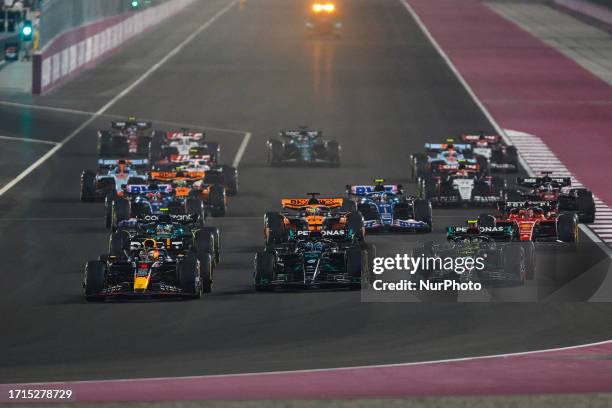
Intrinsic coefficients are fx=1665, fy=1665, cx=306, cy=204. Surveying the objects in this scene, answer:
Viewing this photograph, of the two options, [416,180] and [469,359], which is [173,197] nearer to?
[416,180]

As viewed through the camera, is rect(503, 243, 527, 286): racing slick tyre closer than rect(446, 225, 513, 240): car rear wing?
Yes

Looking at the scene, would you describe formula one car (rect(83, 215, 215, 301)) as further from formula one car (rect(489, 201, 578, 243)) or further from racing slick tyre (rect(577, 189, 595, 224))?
racing slick tyre (rect(577, 189, 595, 224))

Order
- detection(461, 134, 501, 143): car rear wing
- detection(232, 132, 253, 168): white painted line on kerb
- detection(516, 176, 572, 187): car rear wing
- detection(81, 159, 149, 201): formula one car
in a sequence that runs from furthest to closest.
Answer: detection(232, 132, 253, 168): white painted line on kerb, detection(461, 134, 501, 143): car rear wing, detection(81, 159, 149, 201): formula one car, detection(516, 176, 572, 187): car rear wing

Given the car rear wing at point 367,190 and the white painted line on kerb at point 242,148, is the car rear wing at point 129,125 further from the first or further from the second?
the car rear wing at point 367,190

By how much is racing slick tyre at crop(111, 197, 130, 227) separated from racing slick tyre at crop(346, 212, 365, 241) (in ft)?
19.5

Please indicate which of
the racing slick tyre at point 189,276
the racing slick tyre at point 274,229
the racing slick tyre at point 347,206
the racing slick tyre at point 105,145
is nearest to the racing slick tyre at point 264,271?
the racing slick tyre at point 189,276

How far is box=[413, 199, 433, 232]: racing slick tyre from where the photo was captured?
41469 millimetres

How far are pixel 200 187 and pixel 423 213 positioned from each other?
6552 mm

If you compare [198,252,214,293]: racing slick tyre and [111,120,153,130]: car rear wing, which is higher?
[198,252,214,293]: racing slick tyre

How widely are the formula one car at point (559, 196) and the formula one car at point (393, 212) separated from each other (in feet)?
10.6

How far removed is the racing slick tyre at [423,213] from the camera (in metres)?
41.5

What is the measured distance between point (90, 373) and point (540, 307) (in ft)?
32.5

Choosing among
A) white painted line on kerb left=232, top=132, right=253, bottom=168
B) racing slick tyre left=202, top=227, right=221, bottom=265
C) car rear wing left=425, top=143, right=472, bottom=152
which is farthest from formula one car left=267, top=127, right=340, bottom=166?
racing slick tyre left=202, top=227, right=221, bottom=265

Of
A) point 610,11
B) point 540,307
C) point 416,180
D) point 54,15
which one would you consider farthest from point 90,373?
point 610,11
